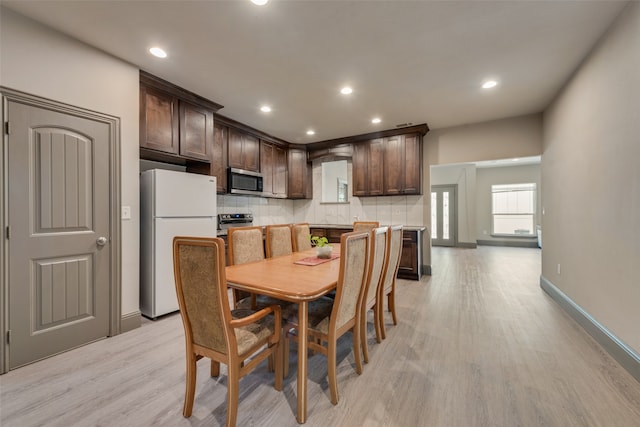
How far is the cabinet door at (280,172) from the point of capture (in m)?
5.12

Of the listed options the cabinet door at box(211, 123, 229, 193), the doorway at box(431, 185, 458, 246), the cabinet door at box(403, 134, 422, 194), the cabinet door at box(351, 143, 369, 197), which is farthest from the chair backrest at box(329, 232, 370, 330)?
the doorway at box(431, 185, 458, 246)

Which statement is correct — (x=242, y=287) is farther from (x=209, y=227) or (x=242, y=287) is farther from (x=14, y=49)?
(x=14, y=49)

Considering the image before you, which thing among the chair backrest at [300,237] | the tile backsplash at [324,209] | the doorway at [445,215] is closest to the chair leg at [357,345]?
the chair backrest at [300,237]

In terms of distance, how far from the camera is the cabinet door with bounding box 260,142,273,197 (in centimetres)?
480

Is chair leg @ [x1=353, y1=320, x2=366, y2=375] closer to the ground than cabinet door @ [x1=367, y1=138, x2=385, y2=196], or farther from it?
closer to the ground

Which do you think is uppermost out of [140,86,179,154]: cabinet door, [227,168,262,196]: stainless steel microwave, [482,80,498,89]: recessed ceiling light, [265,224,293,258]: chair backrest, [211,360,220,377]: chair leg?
[482,80,498,89]: recessed ceiling light

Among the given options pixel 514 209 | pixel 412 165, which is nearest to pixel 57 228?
pixel 412 165

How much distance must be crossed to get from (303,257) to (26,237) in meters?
2.15

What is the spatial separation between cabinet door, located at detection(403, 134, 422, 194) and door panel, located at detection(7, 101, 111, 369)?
13.4ft

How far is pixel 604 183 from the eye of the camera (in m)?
2.21

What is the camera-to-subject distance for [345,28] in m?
2.07

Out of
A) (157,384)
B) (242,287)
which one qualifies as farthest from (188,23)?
(157,384)

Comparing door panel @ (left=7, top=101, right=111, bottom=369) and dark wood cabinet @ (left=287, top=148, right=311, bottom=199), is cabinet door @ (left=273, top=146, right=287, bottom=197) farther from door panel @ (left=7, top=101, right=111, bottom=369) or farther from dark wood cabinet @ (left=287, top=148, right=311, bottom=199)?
door panel @ (left=7, top=101, right=111, bottom=369)

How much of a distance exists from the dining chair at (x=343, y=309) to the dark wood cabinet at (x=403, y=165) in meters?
3.08
